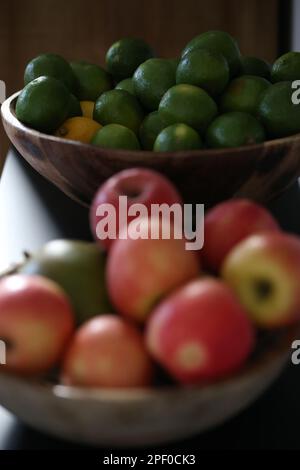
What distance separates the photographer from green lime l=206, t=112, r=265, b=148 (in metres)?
0.93

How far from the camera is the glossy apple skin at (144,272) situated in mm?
583

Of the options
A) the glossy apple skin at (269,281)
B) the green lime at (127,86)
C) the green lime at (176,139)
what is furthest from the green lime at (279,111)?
the glossy apple skin at (269,281)

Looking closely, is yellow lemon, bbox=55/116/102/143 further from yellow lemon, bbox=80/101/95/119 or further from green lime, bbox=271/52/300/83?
green lime, bbox=271/52/300/83

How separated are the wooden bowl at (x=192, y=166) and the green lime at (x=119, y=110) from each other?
122 millimetres

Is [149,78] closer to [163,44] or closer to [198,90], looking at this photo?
[198,90]

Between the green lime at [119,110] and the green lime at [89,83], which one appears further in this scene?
the green lime at [89,83]

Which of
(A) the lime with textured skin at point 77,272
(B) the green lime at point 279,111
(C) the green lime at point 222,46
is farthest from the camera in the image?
(C) the green lime at point 222,46

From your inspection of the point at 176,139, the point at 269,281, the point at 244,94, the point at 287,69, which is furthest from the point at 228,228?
the point at 287,69

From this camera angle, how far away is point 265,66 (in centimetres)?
115

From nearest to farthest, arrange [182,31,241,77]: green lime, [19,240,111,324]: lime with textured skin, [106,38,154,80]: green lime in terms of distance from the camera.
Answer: [19,240,111,324]: lime with textured skin, [182,31,241,77]: green lime, [106,38,154,80]: green lime

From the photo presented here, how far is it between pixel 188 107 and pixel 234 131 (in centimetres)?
8

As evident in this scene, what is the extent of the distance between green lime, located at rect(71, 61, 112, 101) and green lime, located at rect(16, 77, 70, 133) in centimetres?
15

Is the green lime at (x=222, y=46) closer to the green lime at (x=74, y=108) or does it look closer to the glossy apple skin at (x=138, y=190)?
the green lime at (x=74, y=108)

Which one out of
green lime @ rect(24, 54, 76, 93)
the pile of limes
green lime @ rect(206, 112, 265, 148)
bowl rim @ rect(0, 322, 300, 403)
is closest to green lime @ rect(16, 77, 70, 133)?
the pile of limes
